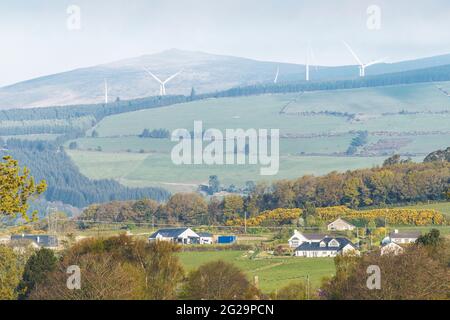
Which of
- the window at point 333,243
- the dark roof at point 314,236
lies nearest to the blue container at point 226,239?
the dark roof at point 314,236

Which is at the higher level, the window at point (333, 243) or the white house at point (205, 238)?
the window at point (333, 243)

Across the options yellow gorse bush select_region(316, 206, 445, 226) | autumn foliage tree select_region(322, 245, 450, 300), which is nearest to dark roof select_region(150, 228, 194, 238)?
yellow gorse bush select_region(316, 206, 445, 226)

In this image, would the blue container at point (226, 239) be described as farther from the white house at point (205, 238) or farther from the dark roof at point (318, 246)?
the dark roof at point (318, 246)

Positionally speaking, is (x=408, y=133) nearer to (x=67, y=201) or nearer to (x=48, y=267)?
(x=67, y=201)

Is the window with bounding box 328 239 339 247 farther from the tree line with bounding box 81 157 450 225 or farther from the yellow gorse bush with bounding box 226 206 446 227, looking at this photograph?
the tree line with bounding box 81 157 450 225

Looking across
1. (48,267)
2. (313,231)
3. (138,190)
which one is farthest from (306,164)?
(48,267)

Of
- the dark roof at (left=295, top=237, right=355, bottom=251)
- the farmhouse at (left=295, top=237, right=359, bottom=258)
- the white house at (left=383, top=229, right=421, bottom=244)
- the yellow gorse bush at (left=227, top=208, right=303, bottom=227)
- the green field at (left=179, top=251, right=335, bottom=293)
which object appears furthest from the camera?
the yellow gorse bush at (left=227, top=208, right=303, bottom=227)

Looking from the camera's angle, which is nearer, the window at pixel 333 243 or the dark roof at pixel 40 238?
the dark roof at pixel 40 238

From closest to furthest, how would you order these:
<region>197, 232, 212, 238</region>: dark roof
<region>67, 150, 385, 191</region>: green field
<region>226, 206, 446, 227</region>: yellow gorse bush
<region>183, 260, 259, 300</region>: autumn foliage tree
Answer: <region>183, 260, 259, 300</region>: autumn foliage tree → <region>197, 232, 212, 238</region>: dark roof → <region>226, 206, 446, 227</region>: yellow gorse bush → <region>67, 150, 385, 191</region>: green field
